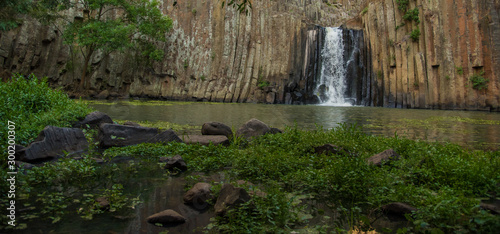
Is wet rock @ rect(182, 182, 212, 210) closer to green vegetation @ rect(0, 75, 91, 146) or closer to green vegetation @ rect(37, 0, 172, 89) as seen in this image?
green vegetation @ rect(0, 75, 91, 146)

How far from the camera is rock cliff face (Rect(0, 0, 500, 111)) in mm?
30547

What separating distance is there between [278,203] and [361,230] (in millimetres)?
1012

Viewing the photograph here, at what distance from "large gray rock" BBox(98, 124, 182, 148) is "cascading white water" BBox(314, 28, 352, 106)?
1214 inches

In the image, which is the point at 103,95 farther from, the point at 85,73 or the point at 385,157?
the point at 385,157

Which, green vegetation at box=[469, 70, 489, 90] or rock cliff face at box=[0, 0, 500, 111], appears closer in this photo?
green vegetation at box=[469, 70, 489, 90]

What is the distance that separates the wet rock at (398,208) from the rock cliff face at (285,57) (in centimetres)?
3097

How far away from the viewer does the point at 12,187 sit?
4551mm

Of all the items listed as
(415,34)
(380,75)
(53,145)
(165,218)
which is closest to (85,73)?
(53,145)

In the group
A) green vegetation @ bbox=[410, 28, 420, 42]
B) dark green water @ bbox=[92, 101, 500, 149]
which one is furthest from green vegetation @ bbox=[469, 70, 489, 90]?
dark green water @ bbox=[92, 101, 500, 149]

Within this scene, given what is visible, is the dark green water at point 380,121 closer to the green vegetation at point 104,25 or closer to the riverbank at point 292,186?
the riverbank at point 292,186

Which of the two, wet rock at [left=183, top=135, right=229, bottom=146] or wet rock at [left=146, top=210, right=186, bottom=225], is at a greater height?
wet rock at [left=183, top=135, right=229, bottom=146]

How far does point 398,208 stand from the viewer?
14.0 ft

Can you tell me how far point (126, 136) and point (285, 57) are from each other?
3501cm

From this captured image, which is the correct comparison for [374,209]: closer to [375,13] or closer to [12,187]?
[12,187]
